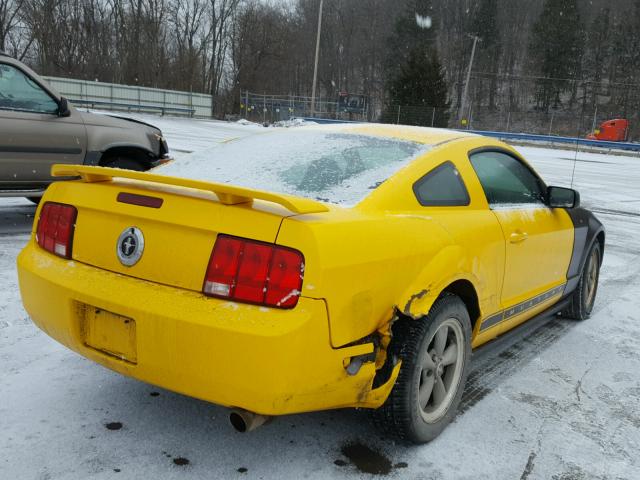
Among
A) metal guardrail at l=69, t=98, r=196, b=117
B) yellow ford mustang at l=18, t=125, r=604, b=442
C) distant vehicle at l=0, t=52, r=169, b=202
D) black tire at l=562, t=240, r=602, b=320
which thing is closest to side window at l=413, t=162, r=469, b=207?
yellow ford mustang at l=18, t=125, r=604, b=442

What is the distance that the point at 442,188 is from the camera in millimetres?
3045

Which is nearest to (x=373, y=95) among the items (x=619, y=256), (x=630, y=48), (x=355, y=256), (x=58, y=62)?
(x=630, y=48)

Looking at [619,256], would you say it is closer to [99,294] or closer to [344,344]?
[344,344]

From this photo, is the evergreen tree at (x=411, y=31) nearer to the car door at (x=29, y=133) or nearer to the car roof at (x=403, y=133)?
the car door at (x=29, y=133)

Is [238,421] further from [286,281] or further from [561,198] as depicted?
[561,198]

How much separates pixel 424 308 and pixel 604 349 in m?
2.34

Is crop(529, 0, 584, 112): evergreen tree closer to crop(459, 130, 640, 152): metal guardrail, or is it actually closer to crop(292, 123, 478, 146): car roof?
crop(459, 130, 640, 152): metal guardrail

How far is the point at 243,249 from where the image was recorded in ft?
7.27

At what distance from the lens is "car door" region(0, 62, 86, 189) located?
6035 millimetres

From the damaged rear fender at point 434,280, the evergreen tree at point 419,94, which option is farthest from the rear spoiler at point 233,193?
the evergreen tree at point 419,94

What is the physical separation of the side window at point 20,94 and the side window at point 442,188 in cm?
492

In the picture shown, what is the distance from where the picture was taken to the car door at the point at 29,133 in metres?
6.04

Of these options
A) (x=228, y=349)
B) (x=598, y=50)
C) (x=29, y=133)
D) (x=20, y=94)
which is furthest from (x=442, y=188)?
(x=598, y=50)

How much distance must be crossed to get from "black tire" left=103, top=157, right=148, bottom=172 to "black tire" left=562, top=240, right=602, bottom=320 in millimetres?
4802
